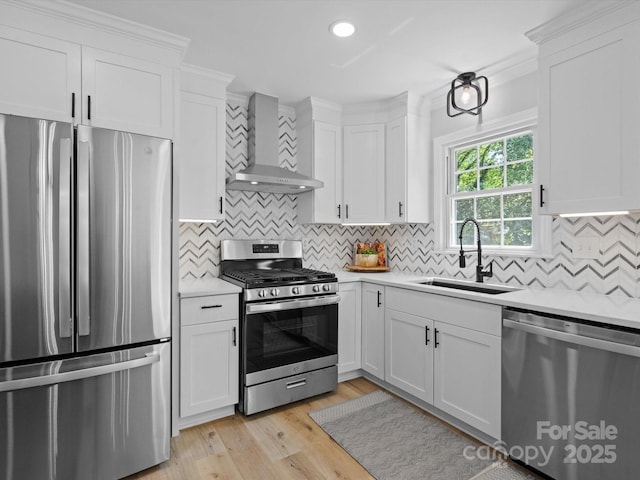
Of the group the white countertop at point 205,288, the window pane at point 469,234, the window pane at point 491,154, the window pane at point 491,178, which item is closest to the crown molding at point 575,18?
the window pane at point 491,154

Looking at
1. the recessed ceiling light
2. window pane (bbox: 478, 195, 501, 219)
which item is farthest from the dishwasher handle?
the recessed ceiling light

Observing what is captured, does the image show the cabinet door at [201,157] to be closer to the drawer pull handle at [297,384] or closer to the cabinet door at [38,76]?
the cabinet door at [38,76]

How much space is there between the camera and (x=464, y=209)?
10.3 feet

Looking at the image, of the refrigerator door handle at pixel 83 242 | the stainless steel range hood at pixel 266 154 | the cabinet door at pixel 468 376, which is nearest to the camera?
the refrigerator door handle at pixel 83 242

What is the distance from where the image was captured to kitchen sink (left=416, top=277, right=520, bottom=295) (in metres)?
2.49

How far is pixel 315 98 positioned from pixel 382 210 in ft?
3.93

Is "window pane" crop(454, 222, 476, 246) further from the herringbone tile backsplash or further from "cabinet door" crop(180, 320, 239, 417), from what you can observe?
"cabinet door" crop(180, 320, 239, 417)

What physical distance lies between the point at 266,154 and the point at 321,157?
0.52m

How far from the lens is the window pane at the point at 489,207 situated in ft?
9.34

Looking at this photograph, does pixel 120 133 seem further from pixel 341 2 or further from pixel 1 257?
pixel 341 2

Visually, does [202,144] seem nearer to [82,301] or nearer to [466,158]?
[82,301]

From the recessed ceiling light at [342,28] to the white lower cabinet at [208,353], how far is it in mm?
1824

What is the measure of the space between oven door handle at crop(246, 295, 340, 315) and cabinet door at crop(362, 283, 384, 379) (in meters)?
0.32

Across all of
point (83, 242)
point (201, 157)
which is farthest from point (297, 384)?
point (201, 157)
